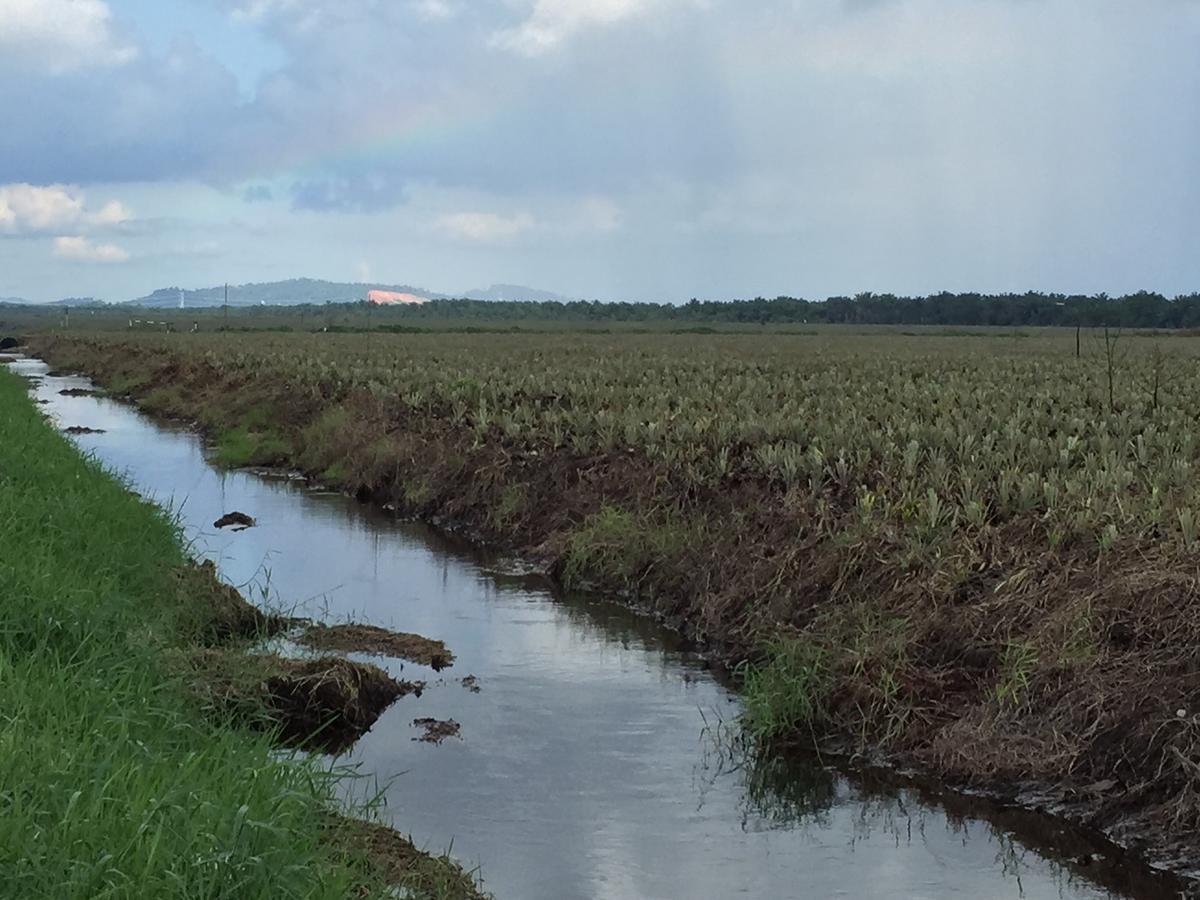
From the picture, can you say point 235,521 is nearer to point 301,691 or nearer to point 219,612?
point 219,612

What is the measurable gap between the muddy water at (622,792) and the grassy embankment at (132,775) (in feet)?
2.92

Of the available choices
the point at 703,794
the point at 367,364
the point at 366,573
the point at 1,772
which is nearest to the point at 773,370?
the point at 367,364

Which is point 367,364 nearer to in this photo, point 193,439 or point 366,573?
point 193,439

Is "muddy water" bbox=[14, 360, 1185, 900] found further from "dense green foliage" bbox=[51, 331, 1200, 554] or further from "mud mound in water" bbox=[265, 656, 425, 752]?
"dense green foliage" bbox=[51, 331, 1200, 554]

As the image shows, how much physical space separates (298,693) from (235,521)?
773 cm

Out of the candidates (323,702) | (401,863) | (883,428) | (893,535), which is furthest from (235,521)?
(401,863)

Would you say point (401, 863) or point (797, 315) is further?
point (797, 315)

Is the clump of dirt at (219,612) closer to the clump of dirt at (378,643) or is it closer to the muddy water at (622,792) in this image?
the clump of dirt at (378,643)

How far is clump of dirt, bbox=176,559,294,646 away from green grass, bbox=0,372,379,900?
314 millimetres

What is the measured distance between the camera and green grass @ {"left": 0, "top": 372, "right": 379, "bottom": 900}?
12.8 ft

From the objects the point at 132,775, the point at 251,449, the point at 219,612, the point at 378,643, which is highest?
the point at 132,775

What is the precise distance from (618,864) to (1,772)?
2.90 m

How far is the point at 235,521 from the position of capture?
49.5ft

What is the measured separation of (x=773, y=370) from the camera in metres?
25.8
